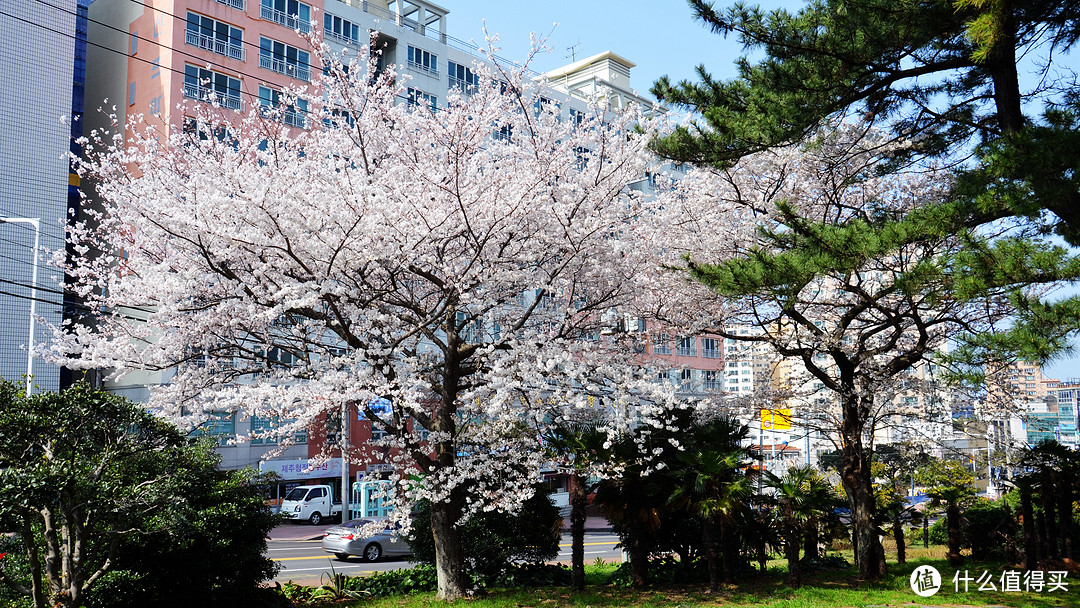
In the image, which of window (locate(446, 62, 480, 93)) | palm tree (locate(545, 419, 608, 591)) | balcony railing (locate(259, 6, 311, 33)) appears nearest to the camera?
palm tree (locate(545, 419, 608, 591))

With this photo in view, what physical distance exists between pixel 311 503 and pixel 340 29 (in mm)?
22554

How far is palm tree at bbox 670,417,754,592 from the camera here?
38.1 feet

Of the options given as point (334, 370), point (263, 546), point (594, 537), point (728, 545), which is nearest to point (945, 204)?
point (728, 545)

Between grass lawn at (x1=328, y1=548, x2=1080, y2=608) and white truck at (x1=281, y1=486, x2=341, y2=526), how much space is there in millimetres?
21204

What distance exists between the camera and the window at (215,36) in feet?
105

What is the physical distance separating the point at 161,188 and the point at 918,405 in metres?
15.0

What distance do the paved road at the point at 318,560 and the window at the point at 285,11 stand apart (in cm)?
2342

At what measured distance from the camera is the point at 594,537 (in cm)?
2892

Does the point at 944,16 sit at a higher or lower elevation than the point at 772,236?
higher

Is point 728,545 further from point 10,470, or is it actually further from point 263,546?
point 10,470

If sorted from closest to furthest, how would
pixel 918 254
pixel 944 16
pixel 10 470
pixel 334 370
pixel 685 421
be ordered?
pixel 10 470, pixel 944 16, pixel 334 370, pixel 918 254, pixel 685 421

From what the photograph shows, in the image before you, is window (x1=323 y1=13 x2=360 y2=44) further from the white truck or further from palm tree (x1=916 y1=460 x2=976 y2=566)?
palm tree (x1=916 y1=460 x2=976 y2=566)

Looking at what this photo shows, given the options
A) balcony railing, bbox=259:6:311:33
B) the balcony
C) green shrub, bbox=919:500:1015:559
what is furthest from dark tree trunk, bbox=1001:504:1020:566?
the balcony

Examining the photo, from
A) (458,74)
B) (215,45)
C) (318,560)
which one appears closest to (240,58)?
(215,45)
